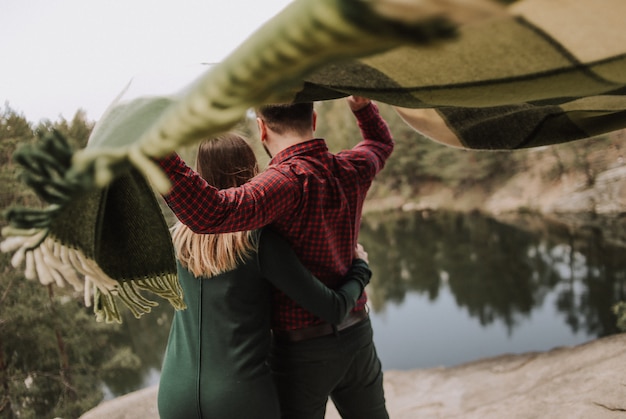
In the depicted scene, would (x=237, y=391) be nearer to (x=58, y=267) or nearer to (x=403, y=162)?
(x=58, y=267)

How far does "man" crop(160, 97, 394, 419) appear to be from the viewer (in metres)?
1.04

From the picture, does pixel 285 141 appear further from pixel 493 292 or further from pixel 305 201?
pixel 493 292

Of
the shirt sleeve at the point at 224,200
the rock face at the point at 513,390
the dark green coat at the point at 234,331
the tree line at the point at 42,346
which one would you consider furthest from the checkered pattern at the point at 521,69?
the tree line at the point at 42,346

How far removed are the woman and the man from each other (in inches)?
1.9

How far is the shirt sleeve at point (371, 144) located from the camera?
123cm

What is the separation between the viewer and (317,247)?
3.61 ft

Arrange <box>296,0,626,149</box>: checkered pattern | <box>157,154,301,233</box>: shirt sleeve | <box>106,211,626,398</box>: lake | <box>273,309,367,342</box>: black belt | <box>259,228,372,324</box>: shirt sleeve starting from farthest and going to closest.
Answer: <box>106,211,626,398</box>: lake, <box>273,309,367,342</box>: black belt, <box>259,228,372,324</box>: shirt sleeve, <box>157,154,301,233</box>: shirt sleeve, <box>296,0,626,149</box>: checkered pattern

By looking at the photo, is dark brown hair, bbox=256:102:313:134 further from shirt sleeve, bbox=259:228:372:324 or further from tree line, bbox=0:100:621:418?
tree line, bbox=0:100:621:418

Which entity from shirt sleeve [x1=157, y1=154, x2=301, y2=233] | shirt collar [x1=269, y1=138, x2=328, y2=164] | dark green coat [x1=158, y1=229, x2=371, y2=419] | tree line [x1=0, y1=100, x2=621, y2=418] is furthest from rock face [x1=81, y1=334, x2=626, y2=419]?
shirt sleeve [x1=157, y1=154, x2=301, y2=233]

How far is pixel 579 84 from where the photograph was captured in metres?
0.54

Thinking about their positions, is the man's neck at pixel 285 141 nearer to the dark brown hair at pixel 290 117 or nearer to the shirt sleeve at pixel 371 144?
the dark brown hair at pixel 290 117

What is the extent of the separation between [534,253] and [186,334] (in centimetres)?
1123

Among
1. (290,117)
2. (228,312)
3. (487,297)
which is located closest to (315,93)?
(290,117)

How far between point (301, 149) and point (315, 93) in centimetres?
32
